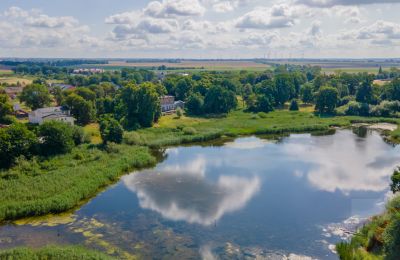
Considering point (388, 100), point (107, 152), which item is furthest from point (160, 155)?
point (388, 100)

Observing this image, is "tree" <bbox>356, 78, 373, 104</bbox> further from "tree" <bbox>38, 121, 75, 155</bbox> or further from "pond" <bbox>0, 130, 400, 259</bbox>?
"tree" <bbox>38, 121, 75, 155</bbox>

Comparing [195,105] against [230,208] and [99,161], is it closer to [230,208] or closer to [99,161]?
[99,161]

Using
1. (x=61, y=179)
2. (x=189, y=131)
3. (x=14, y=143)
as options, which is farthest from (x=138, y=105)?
(x=61, y=179)

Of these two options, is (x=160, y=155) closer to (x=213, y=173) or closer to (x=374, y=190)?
(x=213, y=173)

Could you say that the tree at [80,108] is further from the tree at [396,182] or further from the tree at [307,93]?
the tree at [307,93]

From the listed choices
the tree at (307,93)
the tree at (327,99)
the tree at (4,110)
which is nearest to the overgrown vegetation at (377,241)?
the tree at (4,110)

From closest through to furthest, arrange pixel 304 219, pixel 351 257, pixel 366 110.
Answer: pixel 351 257 < pixel 304 219 < pixel 366 110
